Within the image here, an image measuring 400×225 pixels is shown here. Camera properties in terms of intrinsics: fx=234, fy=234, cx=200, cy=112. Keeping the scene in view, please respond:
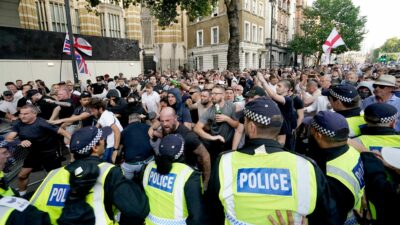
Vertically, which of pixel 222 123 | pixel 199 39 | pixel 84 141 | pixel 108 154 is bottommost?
pixel 108 154

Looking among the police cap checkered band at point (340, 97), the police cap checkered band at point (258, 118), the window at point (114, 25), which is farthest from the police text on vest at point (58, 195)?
the window at point (114, 25)

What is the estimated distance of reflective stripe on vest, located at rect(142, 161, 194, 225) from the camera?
1994 millimetres

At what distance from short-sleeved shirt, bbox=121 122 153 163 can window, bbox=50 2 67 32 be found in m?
22.7

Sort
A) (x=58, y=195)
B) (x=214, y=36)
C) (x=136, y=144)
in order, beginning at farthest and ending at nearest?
(x=214, y=36) < (x=136, y=144) < (x=58, y=195)

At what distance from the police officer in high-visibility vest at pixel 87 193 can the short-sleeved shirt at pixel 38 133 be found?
2539mm

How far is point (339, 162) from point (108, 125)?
11.4ft

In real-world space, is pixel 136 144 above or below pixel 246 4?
below

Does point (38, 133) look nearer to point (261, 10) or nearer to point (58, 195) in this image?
point (58, 195)

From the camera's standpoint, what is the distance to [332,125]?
1.80 m

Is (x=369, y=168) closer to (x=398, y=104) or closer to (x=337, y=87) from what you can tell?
(x=337, y=87)

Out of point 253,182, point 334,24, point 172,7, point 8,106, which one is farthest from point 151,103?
point 334,24

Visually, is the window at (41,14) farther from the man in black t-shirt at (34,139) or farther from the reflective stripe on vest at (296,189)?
the reflective stripe on vest at (296,189)

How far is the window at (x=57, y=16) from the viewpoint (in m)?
21.0

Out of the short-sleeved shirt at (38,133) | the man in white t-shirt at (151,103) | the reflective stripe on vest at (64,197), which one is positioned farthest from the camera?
the man in white t-shirt at (151,103)
